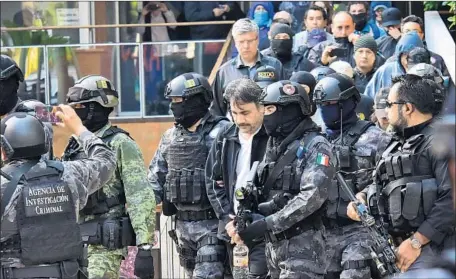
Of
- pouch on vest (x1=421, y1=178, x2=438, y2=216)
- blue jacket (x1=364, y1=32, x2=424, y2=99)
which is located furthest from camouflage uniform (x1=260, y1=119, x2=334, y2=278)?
blue jacket (x1=364, y1=32, x2=424, y2=99)

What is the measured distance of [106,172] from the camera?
798cm

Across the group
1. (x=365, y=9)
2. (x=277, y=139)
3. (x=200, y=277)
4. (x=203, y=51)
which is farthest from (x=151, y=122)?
(x=277, y=139)

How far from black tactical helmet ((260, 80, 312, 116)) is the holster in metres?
1.37

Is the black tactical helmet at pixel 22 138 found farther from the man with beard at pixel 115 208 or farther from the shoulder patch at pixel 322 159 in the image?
the shoulder patch at pixel 322 159

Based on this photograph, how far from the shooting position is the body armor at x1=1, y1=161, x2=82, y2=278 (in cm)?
719

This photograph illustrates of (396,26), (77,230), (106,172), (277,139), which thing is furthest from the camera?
(396,26)

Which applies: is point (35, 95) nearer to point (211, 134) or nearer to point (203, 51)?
point (203, 51)

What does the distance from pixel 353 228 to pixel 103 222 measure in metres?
1.85

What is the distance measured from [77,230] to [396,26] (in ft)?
25.7

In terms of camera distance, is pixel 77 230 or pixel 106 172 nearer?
pixel 77 230

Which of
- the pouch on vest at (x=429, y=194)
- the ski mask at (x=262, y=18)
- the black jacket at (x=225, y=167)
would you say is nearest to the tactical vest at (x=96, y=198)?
the black jacket at (x=225, y=167)

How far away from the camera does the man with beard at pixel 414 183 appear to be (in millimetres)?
7887

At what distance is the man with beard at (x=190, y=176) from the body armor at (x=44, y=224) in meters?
2.52

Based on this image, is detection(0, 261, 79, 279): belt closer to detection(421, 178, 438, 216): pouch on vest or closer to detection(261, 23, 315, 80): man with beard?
detection(421, 178, 438, 216): pouch on vest
